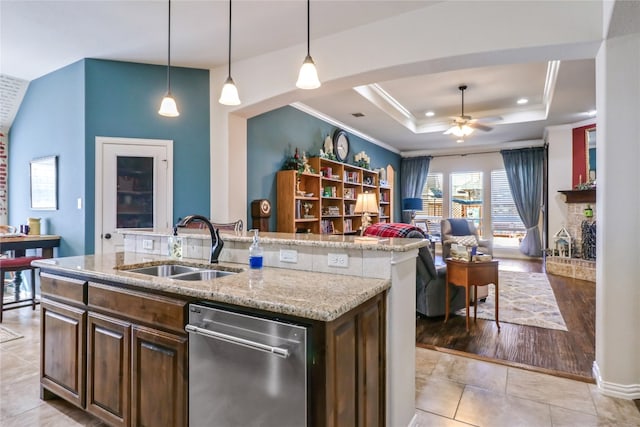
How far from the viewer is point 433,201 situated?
9320 mm

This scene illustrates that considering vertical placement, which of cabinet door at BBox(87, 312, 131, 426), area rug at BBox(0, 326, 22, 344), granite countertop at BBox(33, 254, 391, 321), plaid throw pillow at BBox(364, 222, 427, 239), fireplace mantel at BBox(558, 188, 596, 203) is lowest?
area rug at BBox(0, 326, 22, 344)

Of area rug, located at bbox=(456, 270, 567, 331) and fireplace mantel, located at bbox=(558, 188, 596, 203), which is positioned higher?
fireplace mantel, located at bbox=(558, 188, 596, 203)

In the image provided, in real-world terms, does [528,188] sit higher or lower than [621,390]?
higher

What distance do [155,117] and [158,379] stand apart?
3332 millimetres

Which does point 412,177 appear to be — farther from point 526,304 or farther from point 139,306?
point 139,306

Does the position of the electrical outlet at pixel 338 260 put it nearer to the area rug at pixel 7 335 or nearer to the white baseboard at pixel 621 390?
the white baseboard at pixel 621 390

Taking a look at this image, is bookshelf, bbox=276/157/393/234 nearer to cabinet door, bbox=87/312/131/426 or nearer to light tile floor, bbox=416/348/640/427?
light tile floor, bbox=416/348/640/427

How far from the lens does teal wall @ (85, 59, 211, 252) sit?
12.7 feet

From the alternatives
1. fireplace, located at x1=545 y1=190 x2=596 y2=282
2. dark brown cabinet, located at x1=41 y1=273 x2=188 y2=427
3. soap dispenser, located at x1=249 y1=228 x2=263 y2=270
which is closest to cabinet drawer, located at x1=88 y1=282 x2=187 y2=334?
dark brown cabinet, located at x1=41 y1=273 x2=188 y2=427

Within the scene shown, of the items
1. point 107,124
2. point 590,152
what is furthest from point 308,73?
point 590,152

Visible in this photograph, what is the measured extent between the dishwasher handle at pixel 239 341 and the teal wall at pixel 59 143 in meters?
3.24

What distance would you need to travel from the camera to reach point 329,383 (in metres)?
1.23

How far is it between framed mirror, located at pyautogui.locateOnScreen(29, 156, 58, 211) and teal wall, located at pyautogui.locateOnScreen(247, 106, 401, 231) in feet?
7.64

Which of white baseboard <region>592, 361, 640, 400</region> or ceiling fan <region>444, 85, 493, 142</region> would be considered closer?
white baseboard <region>592, 361, 640, 400</region>
